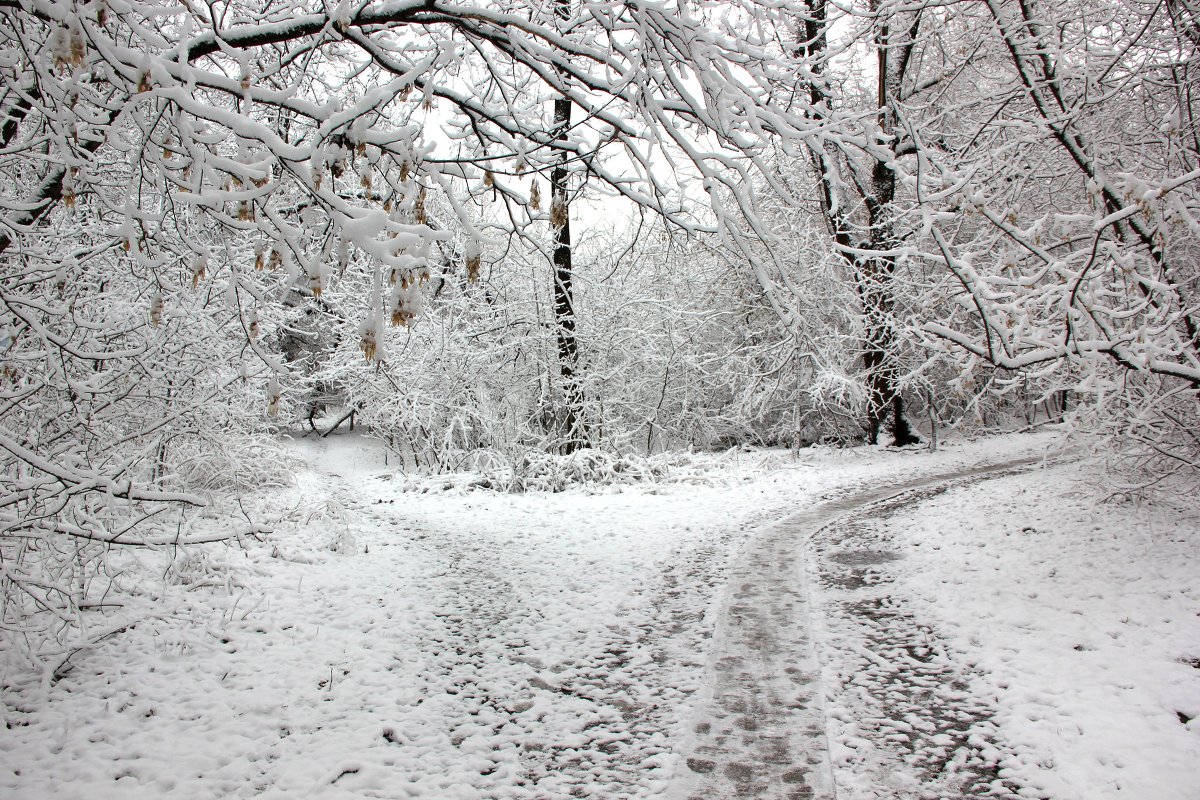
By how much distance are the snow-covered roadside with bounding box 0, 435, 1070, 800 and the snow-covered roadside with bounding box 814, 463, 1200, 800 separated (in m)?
1.16

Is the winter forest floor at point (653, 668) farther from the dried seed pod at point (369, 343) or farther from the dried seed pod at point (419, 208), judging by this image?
the dried seed pod at point (419, 208)

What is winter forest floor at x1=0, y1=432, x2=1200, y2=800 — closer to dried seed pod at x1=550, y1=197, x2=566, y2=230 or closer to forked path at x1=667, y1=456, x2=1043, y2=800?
forked path at x1=667, y1=456, x2=1043, y2=800

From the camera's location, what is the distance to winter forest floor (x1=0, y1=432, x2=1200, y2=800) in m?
3.75

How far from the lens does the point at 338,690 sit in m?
4.79

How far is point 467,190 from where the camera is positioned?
3975mm

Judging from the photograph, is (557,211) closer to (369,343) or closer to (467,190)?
(467,190)

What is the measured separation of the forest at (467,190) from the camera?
2895 millimetres

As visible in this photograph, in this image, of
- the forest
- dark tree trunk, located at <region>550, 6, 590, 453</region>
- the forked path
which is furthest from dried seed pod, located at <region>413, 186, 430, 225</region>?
dark tree trunk, located at <region>550, 6, 590, 453</region>

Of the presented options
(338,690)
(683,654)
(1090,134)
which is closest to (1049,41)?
(1090,134)

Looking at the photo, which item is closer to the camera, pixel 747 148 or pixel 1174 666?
pixel 747 148

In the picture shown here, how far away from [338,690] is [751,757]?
2759 mm

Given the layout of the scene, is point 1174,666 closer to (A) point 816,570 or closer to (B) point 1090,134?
(A) point 816,570

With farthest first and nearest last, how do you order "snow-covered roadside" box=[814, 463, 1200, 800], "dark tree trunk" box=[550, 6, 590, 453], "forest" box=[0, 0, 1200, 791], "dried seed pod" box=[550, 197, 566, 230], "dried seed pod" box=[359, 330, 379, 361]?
Answer: "dark tree trunk" box=[550, 6, 590, 453]
"snow-covered roadside" box=[814, 463, 1200, 800]
"dried seed pod" box=[550, 197, 566, 230]
"forest" box=[0, 0, 1200, 791]
"dried seed pod" box=[359, 330, 379, 361]

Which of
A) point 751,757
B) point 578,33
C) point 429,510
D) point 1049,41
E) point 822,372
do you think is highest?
point 1049,41
